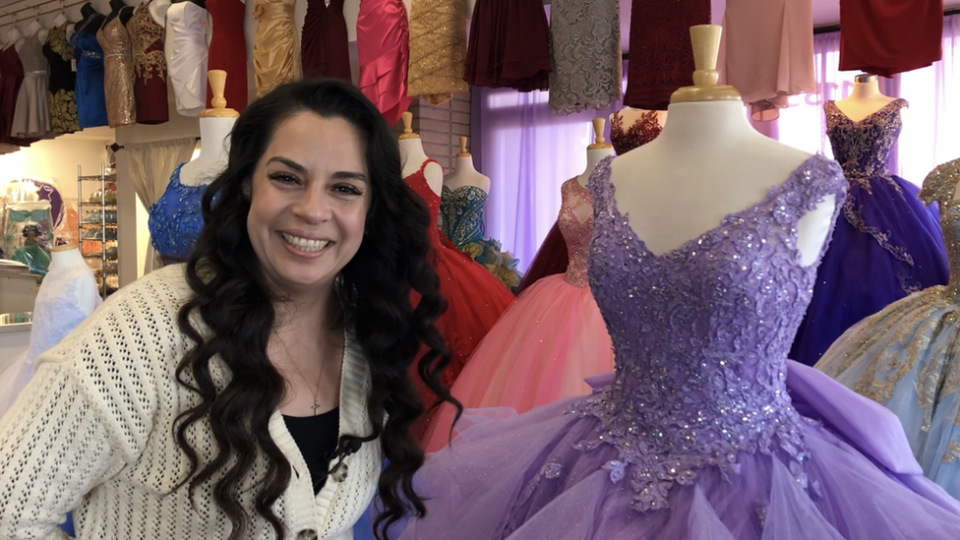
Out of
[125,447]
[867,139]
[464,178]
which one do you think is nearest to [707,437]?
[125,447]

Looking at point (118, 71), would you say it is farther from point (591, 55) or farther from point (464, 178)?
point (591, 55)

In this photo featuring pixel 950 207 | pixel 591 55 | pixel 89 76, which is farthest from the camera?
pixel 89 76

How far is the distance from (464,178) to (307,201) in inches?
94.1

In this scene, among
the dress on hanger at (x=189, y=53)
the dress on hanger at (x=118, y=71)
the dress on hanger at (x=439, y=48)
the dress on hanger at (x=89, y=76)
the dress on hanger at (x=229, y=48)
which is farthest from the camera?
the dress on hanger at (x=89, y=76)

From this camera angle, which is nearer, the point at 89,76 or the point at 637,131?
the point at 637,131

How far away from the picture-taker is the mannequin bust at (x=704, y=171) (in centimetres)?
145

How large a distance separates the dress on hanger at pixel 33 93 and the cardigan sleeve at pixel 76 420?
17.4 ft

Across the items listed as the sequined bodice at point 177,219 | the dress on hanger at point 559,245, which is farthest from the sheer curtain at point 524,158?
the sequined bodice at point 177,219

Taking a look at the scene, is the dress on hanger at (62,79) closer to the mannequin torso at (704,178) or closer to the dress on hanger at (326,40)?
the dress on hanger at (326,40)

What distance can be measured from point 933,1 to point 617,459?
6.69 ft

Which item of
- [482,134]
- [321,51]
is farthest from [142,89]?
[482,134]

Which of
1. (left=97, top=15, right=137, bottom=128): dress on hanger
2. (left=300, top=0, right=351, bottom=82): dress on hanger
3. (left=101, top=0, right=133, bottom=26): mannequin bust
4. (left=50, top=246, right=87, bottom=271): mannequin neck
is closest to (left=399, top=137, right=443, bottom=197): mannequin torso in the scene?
(left=300, top=0, right=351, bottom=82): dress on hanger

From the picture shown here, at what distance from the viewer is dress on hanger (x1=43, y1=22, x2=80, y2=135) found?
5.55m

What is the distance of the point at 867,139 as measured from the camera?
8.69 ft
